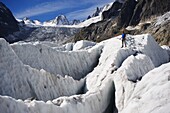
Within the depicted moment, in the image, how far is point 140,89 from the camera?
17594 mm

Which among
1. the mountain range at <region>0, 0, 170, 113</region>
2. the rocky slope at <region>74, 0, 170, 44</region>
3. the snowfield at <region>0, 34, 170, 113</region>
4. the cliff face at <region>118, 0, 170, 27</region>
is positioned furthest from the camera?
the rocky slope at <region>74, 0, 170, 44</region>

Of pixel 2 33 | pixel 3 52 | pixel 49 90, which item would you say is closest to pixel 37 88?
pixel 49 90

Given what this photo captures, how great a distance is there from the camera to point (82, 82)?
2314cm

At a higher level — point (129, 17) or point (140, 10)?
point (140, 10)

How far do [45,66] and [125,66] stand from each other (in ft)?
24.5

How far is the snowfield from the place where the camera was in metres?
15.4

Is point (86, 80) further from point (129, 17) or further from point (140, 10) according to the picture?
point (129, 17)

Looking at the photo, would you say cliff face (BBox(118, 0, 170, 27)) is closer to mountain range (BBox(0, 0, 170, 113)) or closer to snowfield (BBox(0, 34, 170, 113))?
mountain range (BBox(0, 0, 170, 113))

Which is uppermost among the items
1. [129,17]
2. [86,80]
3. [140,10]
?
[86,80]

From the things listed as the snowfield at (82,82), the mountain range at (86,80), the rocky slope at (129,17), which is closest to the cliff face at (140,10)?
the rocky slope at (129,17)

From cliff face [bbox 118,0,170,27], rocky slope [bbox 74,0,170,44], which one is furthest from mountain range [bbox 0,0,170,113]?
cliff face [bbox 118,0,170,27]

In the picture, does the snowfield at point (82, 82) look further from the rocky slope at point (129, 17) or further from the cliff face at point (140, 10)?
the cliff face at point (140, 10)

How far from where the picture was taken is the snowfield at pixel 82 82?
608 inches

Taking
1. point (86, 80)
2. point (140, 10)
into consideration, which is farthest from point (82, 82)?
point (140, 10)
